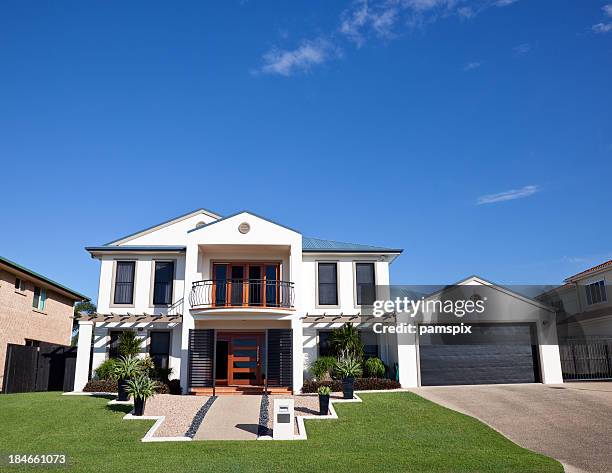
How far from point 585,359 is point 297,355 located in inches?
470

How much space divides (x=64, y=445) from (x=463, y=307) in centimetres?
1585

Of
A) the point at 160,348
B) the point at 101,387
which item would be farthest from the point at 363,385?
the point at 101,387

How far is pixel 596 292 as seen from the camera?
26953 millimetres

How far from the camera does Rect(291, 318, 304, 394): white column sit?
21.3 m

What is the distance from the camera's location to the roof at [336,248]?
23.7 m

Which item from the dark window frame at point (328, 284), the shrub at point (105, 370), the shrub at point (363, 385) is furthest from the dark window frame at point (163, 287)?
the shrub at point (363, 385)

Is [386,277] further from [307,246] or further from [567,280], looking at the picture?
[567,280]

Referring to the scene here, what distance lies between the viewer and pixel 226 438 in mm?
14047

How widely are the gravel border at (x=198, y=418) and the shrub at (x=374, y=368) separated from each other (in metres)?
6.02

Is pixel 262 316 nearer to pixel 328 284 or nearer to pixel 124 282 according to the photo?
pixel 328 284

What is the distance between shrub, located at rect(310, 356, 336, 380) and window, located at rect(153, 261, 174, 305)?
6.56 metres

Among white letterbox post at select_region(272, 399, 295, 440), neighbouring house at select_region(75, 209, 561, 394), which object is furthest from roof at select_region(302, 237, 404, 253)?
white letterbox post at select_region(272, 399, 295, 440)

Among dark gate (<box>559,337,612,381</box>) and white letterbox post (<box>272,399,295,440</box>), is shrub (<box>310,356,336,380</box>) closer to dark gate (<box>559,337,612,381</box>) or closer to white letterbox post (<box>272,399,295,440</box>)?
white letterbox post (<box>272,399,295,440</box>)

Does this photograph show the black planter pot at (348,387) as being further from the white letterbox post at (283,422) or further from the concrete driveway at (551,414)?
the white letterbox post at (283,422)
